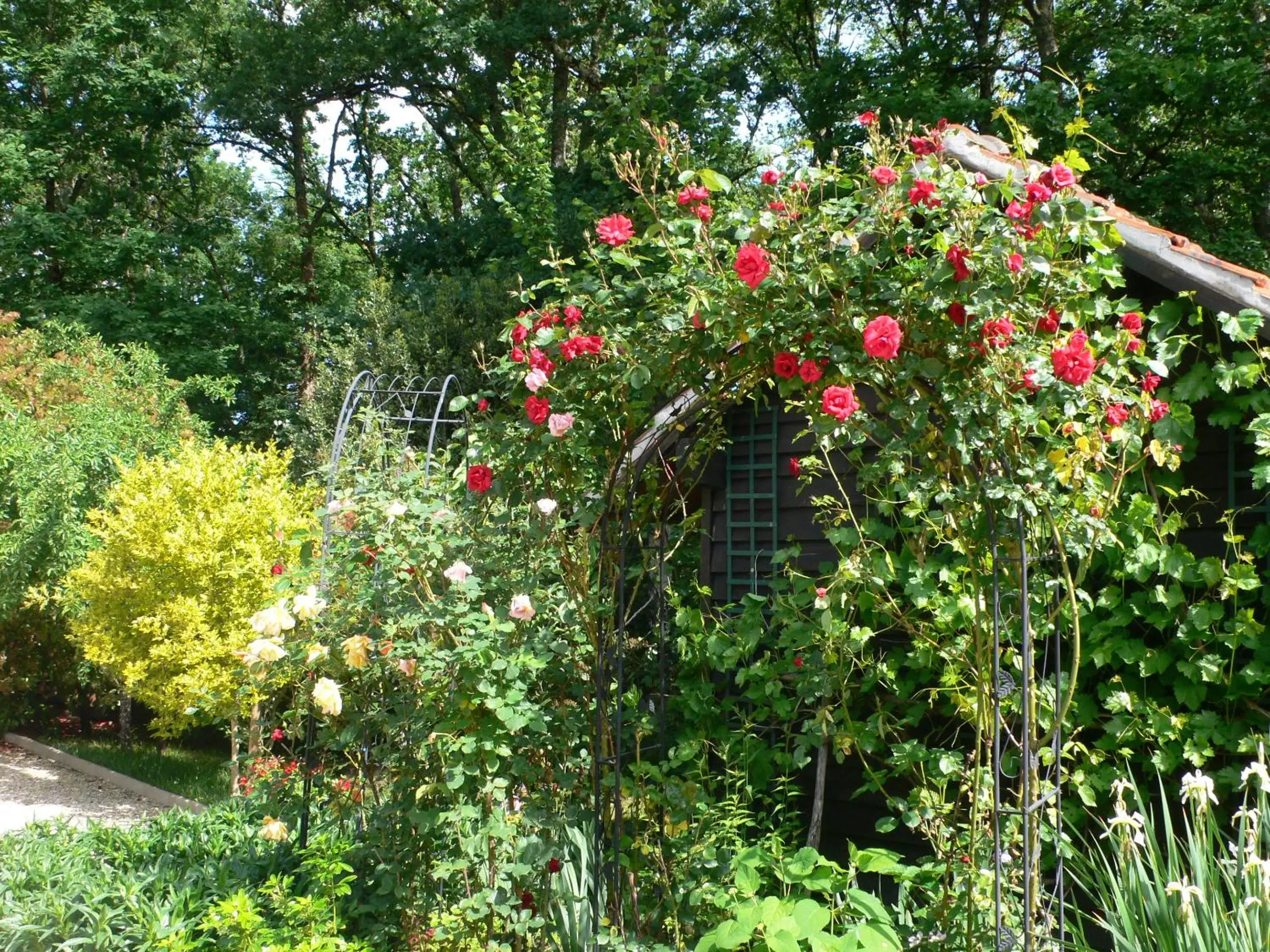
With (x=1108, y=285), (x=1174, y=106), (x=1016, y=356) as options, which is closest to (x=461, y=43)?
(x=1174, y=106)

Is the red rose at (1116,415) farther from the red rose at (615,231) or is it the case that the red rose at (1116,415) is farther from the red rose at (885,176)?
the red rose at (615,231)

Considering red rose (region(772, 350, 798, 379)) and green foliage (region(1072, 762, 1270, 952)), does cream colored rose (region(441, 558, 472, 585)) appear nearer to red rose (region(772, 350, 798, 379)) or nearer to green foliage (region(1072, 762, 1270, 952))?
red rose (region(772, 350, 798, 379))

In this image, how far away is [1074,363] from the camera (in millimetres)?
2502

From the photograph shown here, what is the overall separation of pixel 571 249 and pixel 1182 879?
1101 cm

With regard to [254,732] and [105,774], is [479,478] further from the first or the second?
[105,774]

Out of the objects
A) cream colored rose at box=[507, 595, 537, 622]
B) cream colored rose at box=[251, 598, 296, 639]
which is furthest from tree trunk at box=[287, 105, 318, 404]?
cream colored rose at box=[507, 595, 537, 622]

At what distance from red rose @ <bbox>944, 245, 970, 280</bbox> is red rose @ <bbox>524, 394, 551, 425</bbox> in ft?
4.19

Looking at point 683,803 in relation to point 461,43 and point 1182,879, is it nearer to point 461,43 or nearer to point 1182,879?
point 1182,879

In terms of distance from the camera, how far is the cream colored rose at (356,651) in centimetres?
337

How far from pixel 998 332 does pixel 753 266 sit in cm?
65

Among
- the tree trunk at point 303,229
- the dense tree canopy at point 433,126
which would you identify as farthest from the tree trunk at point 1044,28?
the tree trunk at point 303,229

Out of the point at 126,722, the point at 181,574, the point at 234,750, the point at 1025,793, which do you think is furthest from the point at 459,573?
the point at 126,722

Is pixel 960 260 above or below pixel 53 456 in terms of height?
below

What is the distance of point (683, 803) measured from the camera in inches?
136
